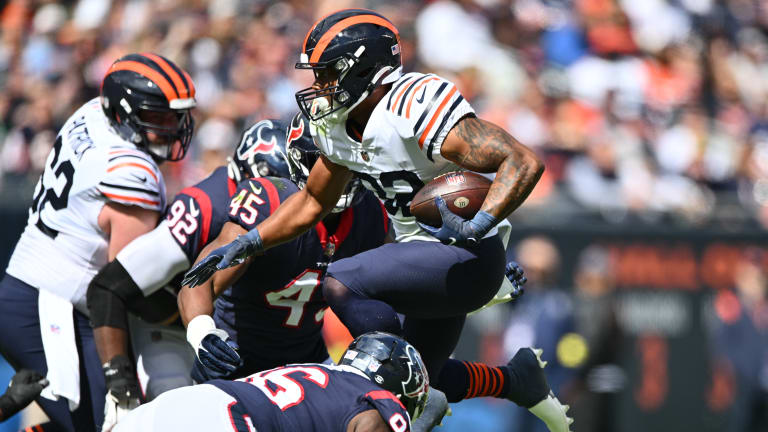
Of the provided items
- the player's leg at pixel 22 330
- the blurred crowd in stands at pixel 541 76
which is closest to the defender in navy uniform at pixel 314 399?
the player's leg at pixel 22 330

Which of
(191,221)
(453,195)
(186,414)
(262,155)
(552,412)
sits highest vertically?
(453,195)

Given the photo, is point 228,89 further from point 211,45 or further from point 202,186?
point 202,186

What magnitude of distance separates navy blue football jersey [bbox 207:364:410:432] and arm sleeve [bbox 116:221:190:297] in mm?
1087

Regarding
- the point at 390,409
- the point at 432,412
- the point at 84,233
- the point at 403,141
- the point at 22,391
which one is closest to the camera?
the point at 390,409

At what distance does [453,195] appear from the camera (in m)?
4.00

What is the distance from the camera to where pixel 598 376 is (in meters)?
8.86

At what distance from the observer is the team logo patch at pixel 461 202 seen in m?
3.99

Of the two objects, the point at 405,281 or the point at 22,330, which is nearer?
the point at 405,281

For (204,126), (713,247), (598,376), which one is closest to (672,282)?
(713,247)

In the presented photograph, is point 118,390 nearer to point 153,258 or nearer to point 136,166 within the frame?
point 153,258

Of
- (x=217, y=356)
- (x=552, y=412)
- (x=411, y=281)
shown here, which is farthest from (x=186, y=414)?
(x=552, y=412)

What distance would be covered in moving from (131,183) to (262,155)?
607 millimetres

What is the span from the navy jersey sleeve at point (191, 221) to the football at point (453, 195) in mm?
1202

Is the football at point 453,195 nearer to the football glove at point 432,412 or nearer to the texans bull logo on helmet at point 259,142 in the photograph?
the football glove at point 432,412
